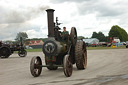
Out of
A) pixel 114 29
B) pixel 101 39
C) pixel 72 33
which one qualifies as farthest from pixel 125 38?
pixel 72 33

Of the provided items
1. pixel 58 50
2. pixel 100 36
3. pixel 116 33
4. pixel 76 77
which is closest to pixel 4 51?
pixel 58 50

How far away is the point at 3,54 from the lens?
19.1 meters

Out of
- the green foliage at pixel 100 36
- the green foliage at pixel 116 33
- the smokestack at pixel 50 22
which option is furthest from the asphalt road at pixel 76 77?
the green foliage at pixel 100 36

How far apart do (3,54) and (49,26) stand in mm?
12938

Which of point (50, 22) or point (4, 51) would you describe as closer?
point (50, 22)

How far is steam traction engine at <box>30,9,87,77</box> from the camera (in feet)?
23.2

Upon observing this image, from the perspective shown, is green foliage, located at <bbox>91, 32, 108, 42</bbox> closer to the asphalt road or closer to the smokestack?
the asphalt road

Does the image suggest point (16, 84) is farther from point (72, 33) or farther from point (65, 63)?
point (72, 33)

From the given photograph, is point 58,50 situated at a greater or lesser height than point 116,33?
lesser

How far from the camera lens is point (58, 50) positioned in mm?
7195

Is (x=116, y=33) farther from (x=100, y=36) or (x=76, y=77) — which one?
(x=76, y=77)

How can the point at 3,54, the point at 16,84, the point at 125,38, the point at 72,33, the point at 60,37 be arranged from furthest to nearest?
1. the point at 125,38
2. the point at 3,54
3. the point at 72,33
4. the point at 60,37
5. the point at 16,84

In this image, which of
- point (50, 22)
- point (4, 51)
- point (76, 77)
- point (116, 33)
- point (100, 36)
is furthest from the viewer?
point (100, 36)

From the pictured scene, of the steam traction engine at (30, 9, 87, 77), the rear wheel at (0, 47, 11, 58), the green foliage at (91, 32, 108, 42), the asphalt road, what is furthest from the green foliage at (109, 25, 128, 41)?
the steam traction engine at (30, 9, 87, 77)
